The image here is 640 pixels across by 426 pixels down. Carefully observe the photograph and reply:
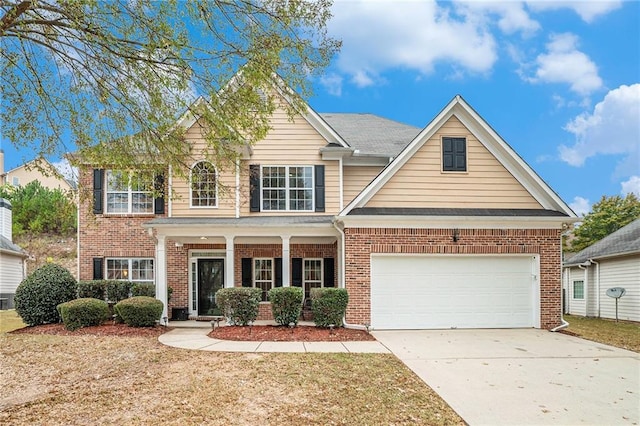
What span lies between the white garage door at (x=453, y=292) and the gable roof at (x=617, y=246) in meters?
6.58

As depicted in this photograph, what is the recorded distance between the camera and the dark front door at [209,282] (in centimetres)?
1546

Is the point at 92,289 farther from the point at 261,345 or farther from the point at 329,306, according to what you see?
the point at 329,306

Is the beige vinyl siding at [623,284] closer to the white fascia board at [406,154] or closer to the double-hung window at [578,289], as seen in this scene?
the double-hung window at [578,289]

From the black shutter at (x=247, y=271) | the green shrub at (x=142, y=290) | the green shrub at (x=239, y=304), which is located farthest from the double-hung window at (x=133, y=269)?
the green shrub at (x=239, y=304)

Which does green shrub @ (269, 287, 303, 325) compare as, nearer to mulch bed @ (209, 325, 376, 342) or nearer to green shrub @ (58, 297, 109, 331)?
mulch bed @ (209, 325, 376, 342)

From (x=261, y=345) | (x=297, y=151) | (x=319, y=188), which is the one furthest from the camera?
(x=297, y=151)

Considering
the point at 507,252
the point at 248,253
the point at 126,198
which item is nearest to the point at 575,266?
the point at 507,252

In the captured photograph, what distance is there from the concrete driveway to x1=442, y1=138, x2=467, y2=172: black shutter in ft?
15.4

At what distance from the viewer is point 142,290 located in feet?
46.0

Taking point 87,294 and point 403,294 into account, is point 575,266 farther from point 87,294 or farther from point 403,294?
point 87,294

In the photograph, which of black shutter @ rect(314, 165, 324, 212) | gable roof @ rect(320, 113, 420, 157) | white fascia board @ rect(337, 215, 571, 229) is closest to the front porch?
black shutter @ rect(314, 165, 324, 212)

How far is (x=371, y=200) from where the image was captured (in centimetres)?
1262

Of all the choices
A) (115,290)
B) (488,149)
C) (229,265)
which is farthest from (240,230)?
(488,149)

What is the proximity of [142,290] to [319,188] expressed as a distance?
6.45 m
